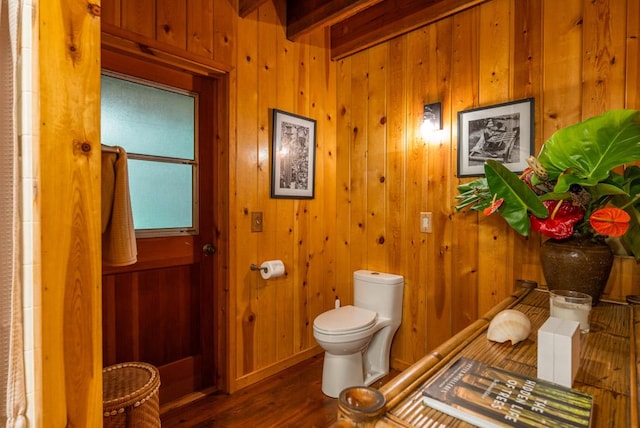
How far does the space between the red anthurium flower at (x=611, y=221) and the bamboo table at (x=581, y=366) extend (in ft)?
1.15

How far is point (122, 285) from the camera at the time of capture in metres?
1.83

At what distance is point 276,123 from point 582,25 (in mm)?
1843

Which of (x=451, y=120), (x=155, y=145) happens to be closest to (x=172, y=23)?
(x=155, y=145)

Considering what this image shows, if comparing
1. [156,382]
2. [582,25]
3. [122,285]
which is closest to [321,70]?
[582,25]

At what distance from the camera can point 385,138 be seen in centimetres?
257

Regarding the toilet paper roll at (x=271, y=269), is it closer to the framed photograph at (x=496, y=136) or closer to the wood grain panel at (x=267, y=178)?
the wood grain panel at (x=267, y=178)

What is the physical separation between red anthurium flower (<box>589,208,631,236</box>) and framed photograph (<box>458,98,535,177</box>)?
2.55ft

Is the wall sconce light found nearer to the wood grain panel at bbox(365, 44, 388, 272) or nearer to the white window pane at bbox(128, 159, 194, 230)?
the wood grain panel at bbox(365, 44, 388, 272)

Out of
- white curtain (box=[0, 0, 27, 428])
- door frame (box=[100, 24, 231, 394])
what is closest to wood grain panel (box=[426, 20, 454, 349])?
door frame (box=[100, 24, 231, 394])

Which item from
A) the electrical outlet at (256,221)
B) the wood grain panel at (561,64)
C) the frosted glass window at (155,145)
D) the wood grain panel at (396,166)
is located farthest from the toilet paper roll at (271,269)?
the wood grain panel at (561,64)

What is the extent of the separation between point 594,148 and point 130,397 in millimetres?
1936

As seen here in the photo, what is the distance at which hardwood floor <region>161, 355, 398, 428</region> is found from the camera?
1890mm

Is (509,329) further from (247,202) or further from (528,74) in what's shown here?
(247,202)

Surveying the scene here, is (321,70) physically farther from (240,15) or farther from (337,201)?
(337,201)
